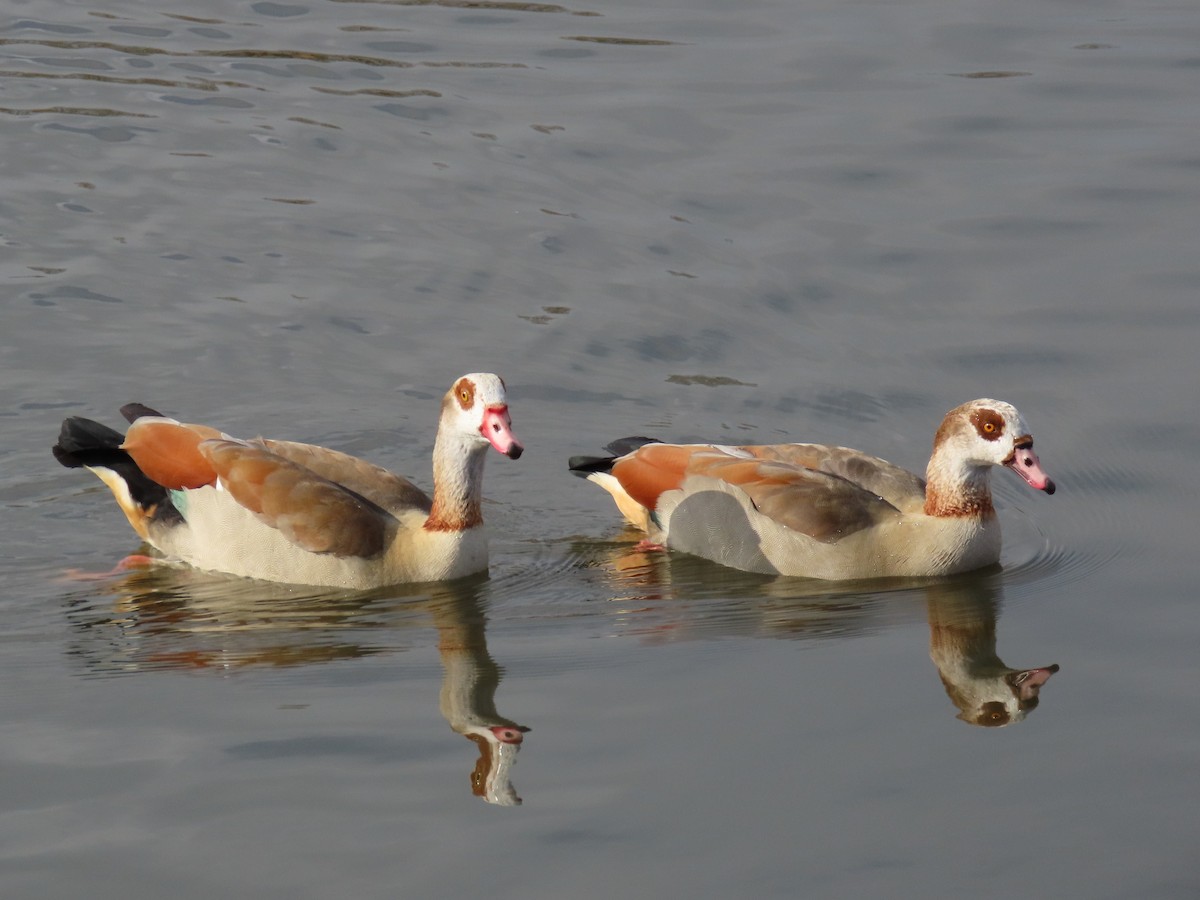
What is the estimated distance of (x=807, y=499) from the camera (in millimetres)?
10508

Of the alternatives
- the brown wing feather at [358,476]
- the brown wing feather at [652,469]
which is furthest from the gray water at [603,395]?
the brown wing feather at [358,476]

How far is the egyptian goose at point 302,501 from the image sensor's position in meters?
10.1

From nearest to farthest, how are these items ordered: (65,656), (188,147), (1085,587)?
(65,656)
(1085,587)
(188,147)

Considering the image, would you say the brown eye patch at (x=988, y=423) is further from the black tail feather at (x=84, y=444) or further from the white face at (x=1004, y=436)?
the black tail feather at (x=84, y=444)

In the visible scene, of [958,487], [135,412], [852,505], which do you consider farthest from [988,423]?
[135,412]

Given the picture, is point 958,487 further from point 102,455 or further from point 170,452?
point 102,455

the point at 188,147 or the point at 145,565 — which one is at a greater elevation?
the point at 188,147

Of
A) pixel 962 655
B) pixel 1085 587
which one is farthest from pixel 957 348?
pixel 962 655

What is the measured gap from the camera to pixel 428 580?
10172mm

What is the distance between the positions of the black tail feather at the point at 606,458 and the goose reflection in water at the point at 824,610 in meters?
0.60

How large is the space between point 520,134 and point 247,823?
420 inches

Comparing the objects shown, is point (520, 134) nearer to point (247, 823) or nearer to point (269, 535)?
point (269, 535)

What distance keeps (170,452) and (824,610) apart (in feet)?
12.8

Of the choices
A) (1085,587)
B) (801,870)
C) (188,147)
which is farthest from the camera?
(188,147)
